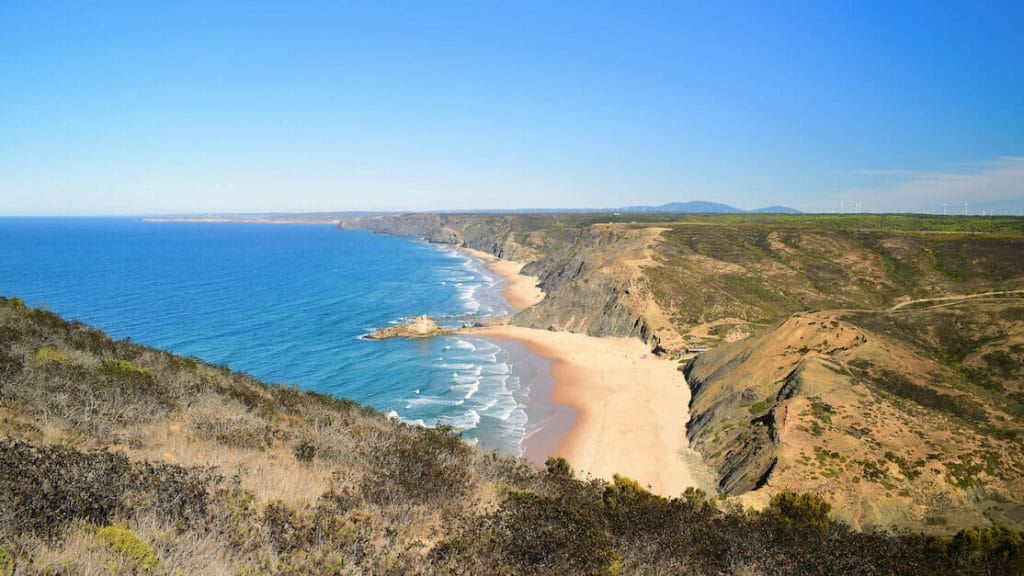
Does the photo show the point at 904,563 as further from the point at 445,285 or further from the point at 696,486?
the point at 445,285

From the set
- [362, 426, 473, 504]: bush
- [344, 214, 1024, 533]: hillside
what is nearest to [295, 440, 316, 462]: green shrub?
[362, 426, 473, 504]: bush

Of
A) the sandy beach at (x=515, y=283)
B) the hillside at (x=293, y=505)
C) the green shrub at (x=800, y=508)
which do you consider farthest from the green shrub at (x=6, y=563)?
the sandy beach at (x=515, y=283)

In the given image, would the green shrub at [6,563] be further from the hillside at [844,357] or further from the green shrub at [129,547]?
the hillside at [844,357]

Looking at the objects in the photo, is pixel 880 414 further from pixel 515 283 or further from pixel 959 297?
pixel 515 283

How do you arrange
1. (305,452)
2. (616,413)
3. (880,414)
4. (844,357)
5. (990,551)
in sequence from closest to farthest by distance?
(305,452) < (990,551) < (880,414) < (844,357) < (616,413)

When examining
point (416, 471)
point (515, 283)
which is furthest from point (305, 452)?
point (515, 283)

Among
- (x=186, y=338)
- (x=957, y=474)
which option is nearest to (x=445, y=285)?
(x=186, y=338)
